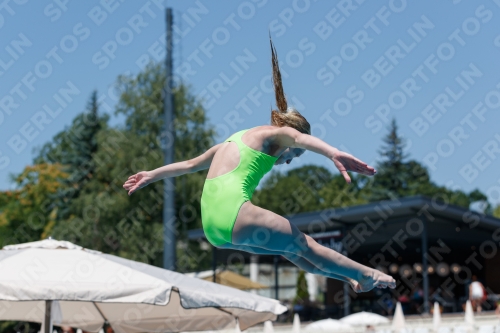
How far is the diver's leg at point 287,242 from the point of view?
150 inches

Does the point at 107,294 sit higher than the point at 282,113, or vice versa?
the point at 282,113

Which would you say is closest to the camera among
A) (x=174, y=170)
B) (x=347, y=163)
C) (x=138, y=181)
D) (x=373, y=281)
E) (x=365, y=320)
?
(x=347, y=163)

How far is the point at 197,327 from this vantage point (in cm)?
1000

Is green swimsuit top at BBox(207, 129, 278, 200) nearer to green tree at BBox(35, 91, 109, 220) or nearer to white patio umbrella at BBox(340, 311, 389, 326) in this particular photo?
white patio umbrella at BBox(340, 311, 389, 326)

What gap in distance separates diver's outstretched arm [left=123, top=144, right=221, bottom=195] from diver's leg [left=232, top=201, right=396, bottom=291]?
635 millimetres

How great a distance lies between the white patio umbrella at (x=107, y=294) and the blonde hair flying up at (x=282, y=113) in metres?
4.23

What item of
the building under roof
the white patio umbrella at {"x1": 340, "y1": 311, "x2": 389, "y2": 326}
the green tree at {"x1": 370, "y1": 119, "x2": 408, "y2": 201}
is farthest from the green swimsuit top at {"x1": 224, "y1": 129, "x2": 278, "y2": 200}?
the green tree at {"x1": 370, "y1": 119, "x2": 408, "y2": 201}

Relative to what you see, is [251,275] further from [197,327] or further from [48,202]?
[197,327]

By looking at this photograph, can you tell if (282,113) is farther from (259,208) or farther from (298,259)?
(298,259)

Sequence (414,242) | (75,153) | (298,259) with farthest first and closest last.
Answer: (75,153) < (414,242) < (298,259)

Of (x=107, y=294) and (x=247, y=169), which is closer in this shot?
(x=247, y=169)

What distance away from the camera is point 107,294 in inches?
302

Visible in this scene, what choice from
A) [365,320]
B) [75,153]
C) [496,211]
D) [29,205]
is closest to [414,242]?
[365,320]

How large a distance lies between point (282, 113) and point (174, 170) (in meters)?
0.86
